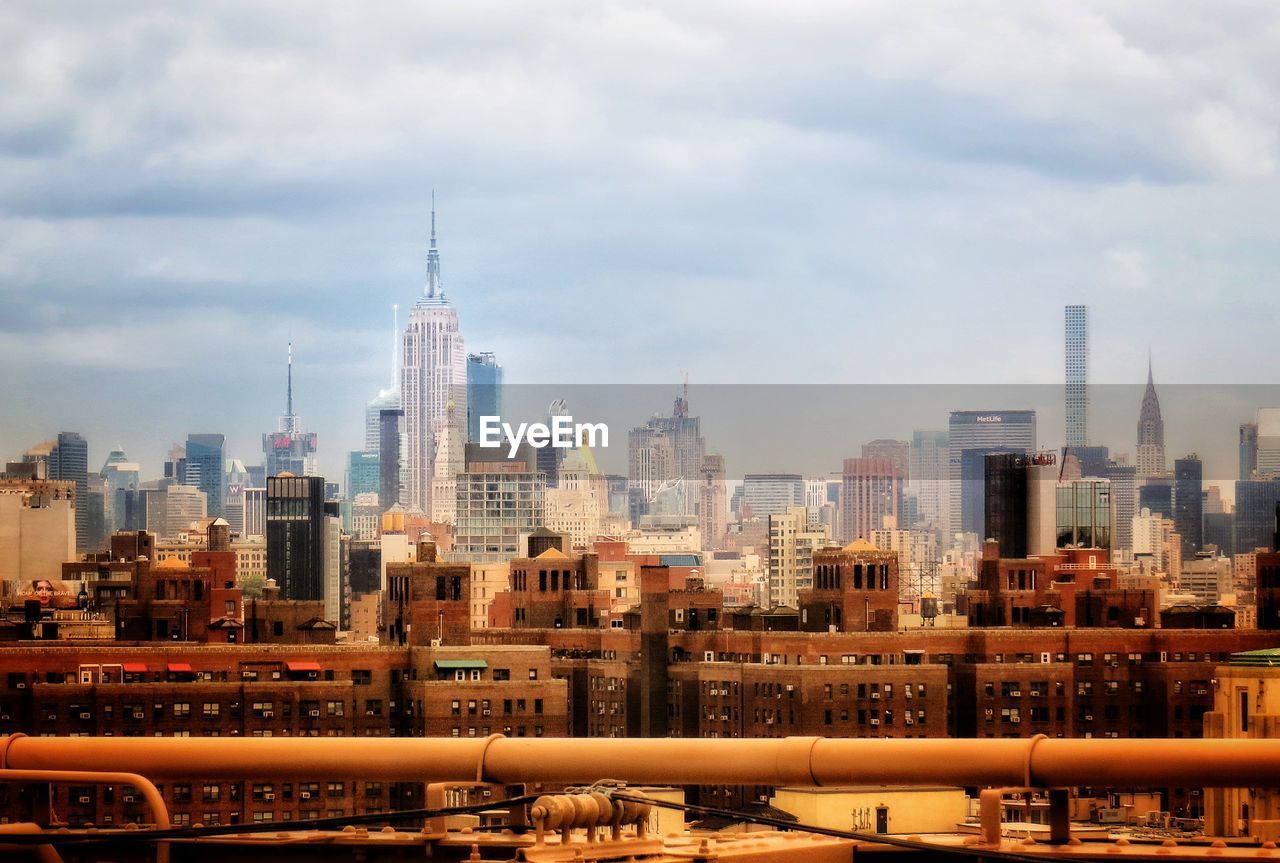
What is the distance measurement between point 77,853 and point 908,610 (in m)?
52.7

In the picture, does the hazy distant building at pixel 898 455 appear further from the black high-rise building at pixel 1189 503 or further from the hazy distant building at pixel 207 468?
the hazy distant building at pixel 207 468

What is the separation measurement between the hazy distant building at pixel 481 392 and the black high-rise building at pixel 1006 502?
41.1m

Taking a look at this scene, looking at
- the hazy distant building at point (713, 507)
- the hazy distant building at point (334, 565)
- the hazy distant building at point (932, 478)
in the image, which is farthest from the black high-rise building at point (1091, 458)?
the hazy distant building at point (334, 565)

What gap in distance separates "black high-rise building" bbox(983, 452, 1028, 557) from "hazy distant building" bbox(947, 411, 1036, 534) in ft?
10.5

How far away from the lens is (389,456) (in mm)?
124688

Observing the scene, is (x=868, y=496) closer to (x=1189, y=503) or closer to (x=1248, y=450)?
(x=1189, y=503)

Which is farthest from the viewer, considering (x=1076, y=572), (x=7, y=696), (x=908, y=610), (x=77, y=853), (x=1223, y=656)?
(x=908, y=610)

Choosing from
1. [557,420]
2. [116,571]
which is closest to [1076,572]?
[116,571]

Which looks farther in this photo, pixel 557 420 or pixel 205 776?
pixel 557 420

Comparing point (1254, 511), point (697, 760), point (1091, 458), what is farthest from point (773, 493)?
point (697, 760)

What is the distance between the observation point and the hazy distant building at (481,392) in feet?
367

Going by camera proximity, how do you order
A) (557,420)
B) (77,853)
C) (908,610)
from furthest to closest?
(557,420) < (908,610) < (77,853)

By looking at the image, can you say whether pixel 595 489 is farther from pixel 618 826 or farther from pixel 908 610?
pixel 618 826

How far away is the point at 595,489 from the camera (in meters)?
94.5
